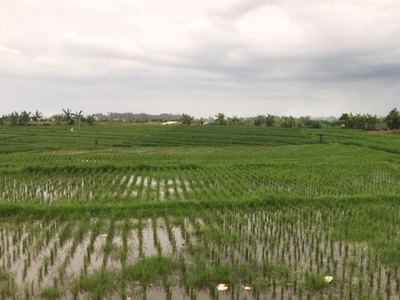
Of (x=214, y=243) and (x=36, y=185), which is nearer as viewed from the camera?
(x=214, y=243)

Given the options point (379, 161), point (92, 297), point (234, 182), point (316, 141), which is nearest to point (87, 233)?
point (92, 297)

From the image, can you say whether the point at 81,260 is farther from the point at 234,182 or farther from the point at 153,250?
the point at 234,182

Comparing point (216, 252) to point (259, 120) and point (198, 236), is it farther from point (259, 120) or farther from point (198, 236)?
point (259, 120)

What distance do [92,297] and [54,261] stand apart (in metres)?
1.36

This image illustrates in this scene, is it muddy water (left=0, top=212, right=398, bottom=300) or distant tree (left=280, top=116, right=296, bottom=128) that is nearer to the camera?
muddy water (left=0, top=212, right=398, bottom=300)

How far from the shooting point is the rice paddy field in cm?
446

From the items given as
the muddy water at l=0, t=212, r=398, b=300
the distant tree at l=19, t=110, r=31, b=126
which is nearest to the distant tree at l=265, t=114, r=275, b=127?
the distant tree at l=19, t=110, r=31, b=126

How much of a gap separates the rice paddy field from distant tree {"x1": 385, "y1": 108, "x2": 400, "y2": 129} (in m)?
35.3

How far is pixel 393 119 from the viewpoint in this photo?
142 feet

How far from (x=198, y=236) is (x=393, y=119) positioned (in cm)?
4417

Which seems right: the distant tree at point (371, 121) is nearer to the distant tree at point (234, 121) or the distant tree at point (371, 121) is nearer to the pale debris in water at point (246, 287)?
the distant tree at point (234, 121)

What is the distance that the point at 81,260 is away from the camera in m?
5.26

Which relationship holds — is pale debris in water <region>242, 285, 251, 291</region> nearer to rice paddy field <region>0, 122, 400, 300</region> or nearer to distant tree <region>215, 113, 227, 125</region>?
rice paddy field <region>0, 122, 400, 300</region>

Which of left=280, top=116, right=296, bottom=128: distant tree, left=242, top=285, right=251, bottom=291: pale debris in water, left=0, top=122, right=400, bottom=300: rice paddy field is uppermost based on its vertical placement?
left=280, top=116, right=296, bottom=128: distant tree
